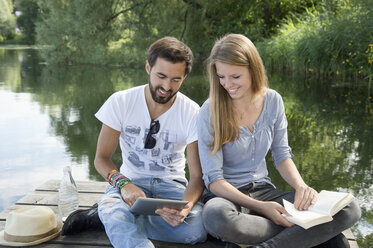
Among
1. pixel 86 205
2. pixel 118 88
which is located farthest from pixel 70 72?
pixel 86 205

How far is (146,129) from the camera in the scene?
97.5 inches

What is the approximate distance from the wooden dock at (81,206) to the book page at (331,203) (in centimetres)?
35

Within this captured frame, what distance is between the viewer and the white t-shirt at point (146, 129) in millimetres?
2469

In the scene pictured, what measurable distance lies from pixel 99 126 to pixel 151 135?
4113 millimetres

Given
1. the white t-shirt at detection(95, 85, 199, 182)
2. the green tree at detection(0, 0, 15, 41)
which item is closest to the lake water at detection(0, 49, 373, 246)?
the white t-shirt at detection(95, 85, 199, 182)

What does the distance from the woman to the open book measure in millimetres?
36

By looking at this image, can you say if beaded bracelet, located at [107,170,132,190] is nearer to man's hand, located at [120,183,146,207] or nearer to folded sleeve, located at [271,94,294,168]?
man's hand, located at [120,183,146,207]

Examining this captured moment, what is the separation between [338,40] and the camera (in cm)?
995

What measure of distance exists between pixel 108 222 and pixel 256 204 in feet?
2.29

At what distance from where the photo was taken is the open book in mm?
1971

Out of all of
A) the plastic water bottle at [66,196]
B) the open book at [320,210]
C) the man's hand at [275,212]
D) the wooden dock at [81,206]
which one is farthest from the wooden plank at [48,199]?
the open book at [320,210]

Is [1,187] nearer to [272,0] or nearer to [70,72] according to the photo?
[70,72]

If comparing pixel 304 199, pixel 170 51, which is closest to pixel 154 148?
pixel 170 51

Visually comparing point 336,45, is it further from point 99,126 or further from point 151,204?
point 151,204
